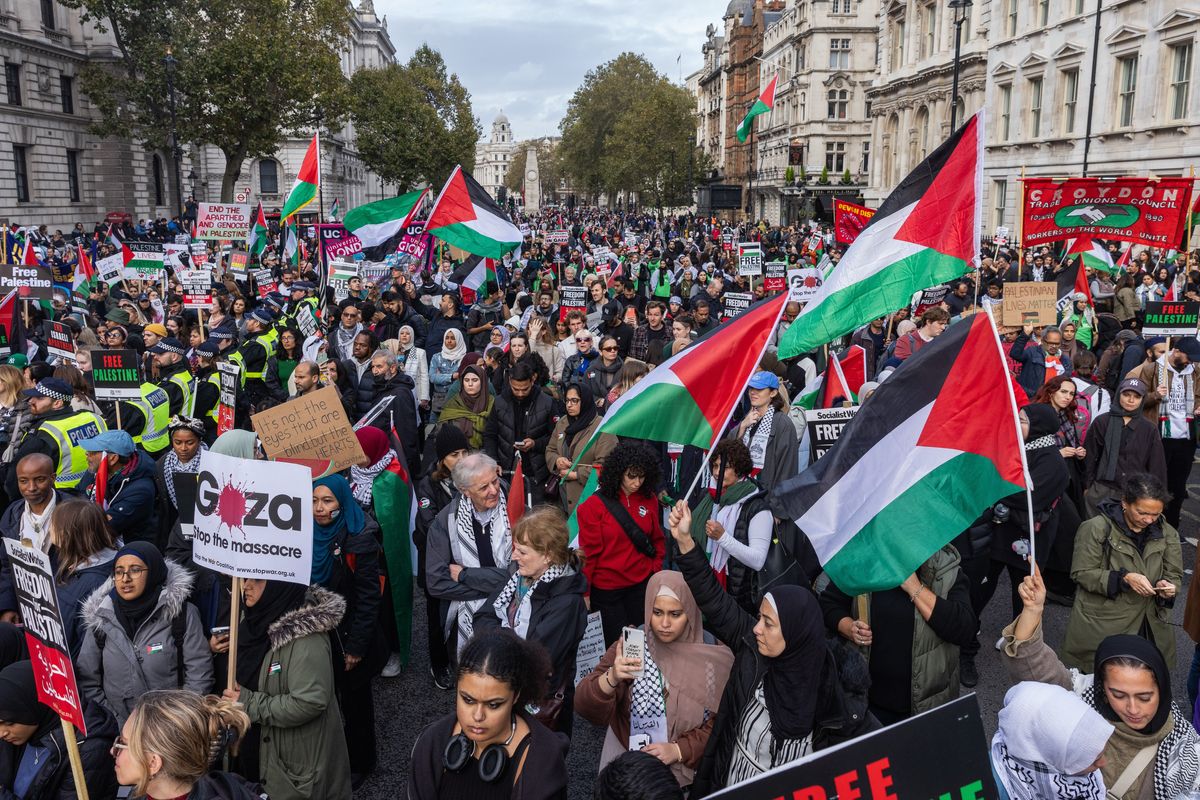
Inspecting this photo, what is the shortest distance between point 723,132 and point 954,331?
338 ft

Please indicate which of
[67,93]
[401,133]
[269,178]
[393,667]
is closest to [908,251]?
[393,667]

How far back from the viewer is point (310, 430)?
535 centimetres

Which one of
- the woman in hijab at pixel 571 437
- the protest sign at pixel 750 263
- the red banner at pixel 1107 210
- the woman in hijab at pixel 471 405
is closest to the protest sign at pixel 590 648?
the woman in hijab at pixel 571 437

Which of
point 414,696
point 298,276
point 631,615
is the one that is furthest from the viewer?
point 298,276

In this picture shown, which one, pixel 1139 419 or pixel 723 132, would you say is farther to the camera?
pixel 723 132

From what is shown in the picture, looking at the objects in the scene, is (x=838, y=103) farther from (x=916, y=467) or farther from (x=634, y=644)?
(x=634, y=644)

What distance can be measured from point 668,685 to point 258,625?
1846mm

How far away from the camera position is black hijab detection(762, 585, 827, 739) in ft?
10.3

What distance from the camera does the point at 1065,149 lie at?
33656 millimetres

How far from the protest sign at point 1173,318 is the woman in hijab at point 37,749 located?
956cm

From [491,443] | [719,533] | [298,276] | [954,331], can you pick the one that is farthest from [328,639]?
[298,276]

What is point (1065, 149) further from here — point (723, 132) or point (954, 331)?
point (723, 132)

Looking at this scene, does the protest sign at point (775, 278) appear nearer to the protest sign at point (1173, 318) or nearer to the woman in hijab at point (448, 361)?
the protest sign at point (1173, 318)

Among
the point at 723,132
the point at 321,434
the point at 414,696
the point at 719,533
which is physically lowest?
the point at 414,696
